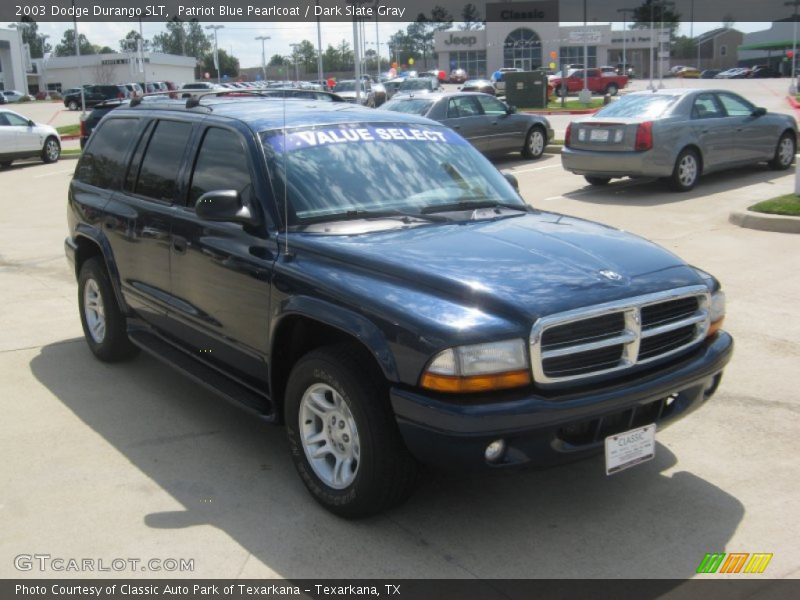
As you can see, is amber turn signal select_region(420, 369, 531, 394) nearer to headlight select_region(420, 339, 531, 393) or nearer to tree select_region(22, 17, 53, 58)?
headlight select_region(420, 339, 531, 393)

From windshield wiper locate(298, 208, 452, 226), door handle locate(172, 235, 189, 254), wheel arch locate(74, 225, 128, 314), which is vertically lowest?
wheel arch locate(74, 225, 128, 314)

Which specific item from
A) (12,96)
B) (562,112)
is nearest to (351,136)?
(562,112)

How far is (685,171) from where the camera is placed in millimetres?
13234

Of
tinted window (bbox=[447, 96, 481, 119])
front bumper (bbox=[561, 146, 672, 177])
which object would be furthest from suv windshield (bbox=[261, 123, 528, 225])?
tinted window (bbox=[447, 96, 481, 119])

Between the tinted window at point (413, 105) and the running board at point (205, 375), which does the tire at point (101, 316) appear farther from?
the tinted window at point (413, 105)

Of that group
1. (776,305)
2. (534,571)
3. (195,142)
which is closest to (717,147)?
(776,305)

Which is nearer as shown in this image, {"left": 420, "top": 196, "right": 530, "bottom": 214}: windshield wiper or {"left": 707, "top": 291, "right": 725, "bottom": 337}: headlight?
{"left": 707, "top": 291, "right": 725, "bottom": 337}: headlight

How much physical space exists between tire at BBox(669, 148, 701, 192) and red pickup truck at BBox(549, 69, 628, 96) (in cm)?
4078

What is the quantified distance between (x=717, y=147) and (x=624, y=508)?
10737 mm

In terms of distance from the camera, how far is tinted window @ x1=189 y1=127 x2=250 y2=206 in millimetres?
4703

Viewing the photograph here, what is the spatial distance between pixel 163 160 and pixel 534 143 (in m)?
13.9

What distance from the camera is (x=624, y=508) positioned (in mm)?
4055

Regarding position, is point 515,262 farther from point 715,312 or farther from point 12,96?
point 12,96

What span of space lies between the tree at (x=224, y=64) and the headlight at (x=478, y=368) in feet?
359
